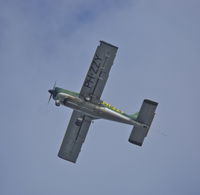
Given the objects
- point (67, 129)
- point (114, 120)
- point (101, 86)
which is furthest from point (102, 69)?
point (67, 129)

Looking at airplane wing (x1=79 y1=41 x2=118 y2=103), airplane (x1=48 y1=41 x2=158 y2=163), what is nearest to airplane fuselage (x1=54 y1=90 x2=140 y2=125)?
airplane (x1=48 y1=41 x2=158 y2=163)

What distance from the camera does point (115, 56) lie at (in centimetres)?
3806

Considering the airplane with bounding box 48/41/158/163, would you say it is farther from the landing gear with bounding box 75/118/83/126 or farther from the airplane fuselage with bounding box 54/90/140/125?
the landing gear with bounding box 75/118/83/126

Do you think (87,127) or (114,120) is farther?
(87,127)

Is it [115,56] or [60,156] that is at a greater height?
[115,56]

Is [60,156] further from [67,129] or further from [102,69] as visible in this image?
[102,69]

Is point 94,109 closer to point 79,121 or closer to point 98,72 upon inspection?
point 79,121

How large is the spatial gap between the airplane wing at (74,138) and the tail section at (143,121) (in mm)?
4092

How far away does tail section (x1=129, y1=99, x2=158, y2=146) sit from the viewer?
39.0 m

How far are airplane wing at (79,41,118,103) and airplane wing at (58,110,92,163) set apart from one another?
2.88 m

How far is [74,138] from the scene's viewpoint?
42219 mm

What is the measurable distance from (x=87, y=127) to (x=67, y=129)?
72.9 inches

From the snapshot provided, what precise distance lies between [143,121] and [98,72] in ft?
16.8

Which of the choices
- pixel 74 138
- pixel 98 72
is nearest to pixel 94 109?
pixel 98 72
